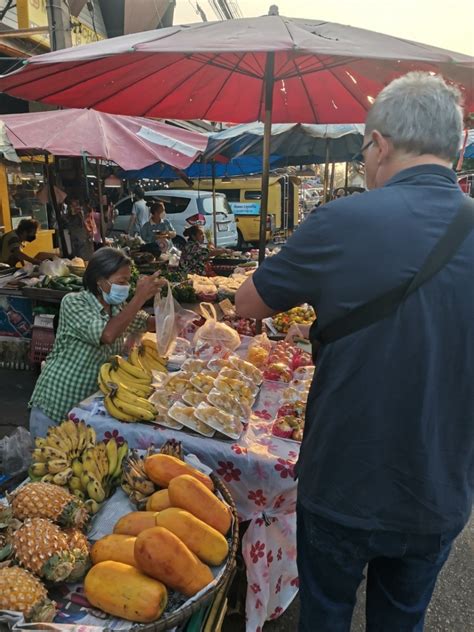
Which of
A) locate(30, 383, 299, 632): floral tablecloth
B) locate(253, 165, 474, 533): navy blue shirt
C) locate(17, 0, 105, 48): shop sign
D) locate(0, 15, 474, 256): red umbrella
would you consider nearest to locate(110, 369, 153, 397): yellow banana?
locate(30, 383, 299, 632): floral tablecloth

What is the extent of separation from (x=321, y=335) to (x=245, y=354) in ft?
7.52

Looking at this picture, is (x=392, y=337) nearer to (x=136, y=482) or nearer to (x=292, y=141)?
(x=136, y=482)

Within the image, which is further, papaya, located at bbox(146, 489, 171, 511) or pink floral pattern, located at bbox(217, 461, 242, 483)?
pink floral pattern, located at bbox(217, 461, 242, 483)

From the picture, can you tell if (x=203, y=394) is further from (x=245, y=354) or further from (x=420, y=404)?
(x=420, y=404)

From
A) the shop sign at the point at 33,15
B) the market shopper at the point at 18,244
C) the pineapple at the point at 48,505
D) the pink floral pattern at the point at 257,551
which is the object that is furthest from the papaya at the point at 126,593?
the shop sign at the point at 33,15

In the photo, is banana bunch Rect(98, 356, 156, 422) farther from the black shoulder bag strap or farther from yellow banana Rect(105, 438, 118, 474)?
the black shoulder bag strap

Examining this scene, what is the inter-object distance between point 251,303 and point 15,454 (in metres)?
1.96

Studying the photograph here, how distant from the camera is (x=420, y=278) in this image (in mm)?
1257

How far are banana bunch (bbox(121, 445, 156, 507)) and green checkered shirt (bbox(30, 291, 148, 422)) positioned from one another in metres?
0.93

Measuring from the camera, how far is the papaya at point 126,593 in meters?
1.50

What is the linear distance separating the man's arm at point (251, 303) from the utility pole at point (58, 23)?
704cm

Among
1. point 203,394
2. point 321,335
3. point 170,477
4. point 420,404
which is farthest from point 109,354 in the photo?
point 420,404

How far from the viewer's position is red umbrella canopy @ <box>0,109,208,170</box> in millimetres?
5711

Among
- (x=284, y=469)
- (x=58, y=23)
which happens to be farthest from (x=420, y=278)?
(x=58, y=23)
